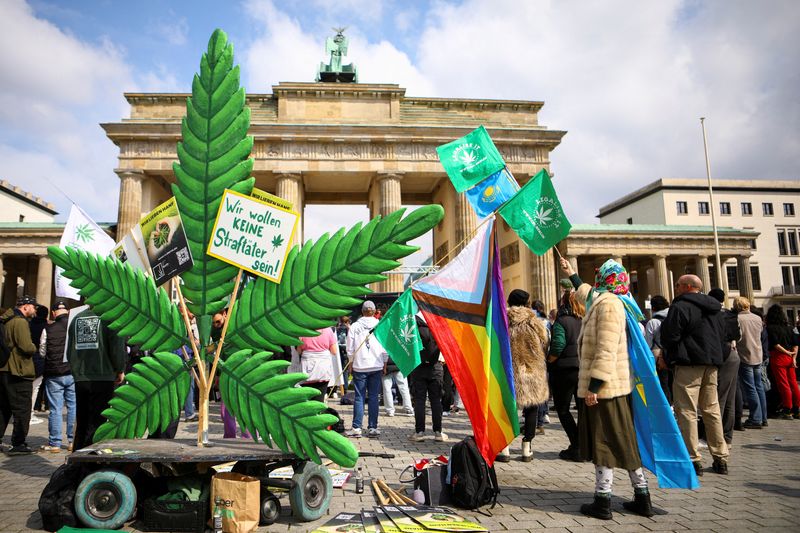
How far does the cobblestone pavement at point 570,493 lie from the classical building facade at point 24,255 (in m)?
33.0

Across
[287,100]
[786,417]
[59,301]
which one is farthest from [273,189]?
[786,417]

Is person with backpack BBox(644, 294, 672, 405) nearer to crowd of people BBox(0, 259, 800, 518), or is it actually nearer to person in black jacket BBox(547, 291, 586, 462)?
crowd of people BBox(0, 259, 800, 518)

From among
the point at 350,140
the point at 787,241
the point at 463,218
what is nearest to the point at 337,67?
the point at 350,140

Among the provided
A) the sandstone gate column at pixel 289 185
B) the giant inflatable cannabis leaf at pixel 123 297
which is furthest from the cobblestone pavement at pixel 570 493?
the sandstone gate column at pixel 289 185

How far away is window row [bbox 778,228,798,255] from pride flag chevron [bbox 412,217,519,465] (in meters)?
65.7

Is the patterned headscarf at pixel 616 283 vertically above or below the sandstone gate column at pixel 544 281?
below

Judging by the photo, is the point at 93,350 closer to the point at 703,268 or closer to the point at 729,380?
the point at 729,380

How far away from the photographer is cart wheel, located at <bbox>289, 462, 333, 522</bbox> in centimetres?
385

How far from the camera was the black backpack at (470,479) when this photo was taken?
425 cm

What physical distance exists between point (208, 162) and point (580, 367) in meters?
3.54

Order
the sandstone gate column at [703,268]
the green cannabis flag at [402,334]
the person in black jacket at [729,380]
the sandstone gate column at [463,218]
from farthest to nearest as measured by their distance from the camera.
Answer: the sandstone gate column at [703,268], the sandstone gate column at [463,218], the person in black jacket at [729,380], the green cannabis flag at [402,334]

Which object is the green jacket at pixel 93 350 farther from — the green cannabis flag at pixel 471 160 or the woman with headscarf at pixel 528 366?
the woman with headscarf at pixel 528 366

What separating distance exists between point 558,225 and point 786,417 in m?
8.05

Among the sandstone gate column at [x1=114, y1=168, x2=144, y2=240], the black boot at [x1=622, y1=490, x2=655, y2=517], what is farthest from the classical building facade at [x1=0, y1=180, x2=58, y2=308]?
the black boot at [x1=622, y1=490, x2=655, y2=517]
